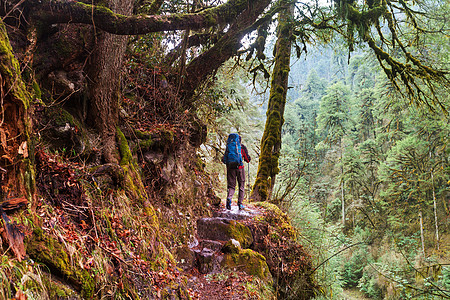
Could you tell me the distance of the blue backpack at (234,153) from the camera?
7.08 m

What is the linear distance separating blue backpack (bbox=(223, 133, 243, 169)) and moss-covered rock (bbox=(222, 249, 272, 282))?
2231 mm

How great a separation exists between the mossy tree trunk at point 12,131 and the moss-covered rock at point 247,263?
4086 mm

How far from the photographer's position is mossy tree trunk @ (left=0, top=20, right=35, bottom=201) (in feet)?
6.18

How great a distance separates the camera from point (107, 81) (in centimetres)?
400

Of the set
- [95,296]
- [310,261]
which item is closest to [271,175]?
[310,261]

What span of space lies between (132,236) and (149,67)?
420 centimetres

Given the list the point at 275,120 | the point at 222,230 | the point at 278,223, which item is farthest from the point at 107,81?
the point at 275,120

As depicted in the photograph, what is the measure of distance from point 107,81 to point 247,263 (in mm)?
4252

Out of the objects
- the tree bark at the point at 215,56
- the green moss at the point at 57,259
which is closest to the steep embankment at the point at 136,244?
the green moss at the point at 57,259

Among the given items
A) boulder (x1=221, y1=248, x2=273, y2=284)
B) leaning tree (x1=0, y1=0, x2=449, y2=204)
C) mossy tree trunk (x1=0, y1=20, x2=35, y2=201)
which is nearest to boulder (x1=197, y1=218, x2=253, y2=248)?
boulder (x1=221, y1=248, x2=273, y2=284)

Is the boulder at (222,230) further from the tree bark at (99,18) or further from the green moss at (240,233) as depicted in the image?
the tree bark at (99,18)

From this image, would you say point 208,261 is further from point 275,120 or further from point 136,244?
point 275,120

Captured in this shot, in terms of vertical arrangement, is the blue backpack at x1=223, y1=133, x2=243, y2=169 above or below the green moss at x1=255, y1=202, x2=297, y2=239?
above

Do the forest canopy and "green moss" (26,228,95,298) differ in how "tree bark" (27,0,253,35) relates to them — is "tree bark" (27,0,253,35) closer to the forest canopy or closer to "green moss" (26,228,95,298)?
the forest canopy
